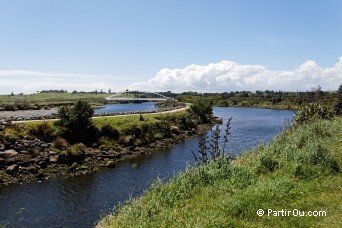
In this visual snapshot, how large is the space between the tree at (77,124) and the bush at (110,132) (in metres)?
1.18

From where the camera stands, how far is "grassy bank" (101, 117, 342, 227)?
1059cm

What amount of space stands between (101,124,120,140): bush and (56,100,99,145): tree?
118 centimetres

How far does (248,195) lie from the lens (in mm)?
12125

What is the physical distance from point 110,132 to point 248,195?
39.1m

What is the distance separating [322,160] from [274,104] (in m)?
157

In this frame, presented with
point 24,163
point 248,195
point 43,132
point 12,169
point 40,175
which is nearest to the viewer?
point 248,195

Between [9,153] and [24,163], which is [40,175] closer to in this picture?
[24,163]

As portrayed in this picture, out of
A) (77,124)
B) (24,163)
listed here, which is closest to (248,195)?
(24,163)

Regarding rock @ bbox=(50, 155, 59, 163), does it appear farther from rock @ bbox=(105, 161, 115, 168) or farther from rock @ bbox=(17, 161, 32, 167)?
rock @ bbox=(105, 161, 115, 168)

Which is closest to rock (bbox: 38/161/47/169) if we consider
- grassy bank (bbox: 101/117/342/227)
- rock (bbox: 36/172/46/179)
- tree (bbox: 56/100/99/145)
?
rock (bbox: 36/172/46/179)

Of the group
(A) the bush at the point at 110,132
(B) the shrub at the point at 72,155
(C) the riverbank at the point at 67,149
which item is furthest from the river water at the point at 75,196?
(A) the bush at the point at 110,132

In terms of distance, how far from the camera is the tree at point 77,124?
1795 inches

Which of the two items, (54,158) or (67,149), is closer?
(54,158)

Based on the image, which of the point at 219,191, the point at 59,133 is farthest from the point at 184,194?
the point at 59,133
